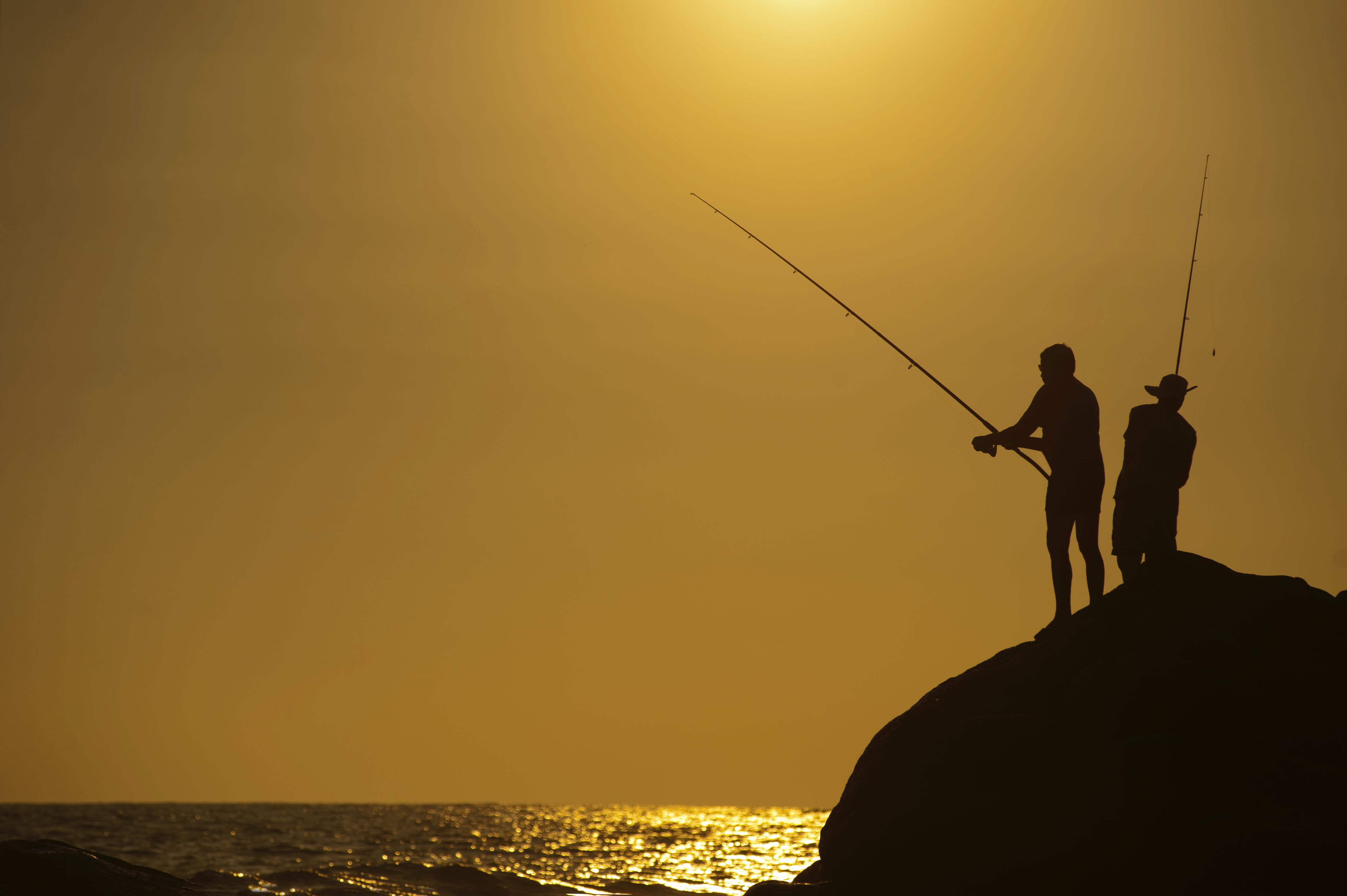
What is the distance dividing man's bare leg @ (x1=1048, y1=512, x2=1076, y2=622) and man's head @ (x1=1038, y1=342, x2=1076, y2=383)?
3.91 ft

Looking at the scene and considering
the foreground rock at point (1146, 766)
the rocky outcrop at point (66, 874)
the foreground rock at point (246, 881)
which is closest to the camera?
the foreground rock at point (1146, 766)

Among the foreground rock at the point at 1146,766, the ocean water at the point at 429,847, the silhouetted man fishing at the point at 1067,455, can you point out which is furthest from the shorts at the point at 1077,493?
the ocean water at the point at 429,847

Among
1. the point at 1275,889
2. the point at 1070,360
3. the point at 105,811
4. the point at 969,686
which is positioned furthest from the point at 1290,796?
the point at 105,811

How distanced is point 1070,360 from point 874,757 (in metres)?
3.94

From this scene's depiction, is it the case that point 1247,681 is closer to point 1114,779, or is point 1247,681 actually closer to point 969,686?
point 1114,779

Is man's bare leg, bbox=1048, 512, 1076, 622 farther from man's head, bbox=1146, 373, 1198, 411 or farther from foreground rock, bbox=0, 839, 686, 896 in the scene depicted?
foreground rock, bbox=0, 839, 686, 896

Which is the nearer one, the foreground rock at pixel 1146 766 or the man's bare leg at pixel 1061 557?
the foreground rock at pixel 1146 766

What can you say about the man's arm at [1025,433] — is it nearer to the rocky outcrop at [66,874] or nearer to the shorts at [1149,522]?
the shorts at [1149,522]

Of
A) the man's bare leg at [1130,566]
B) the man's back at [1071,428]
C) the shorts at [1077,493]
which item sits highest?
the man's back at [1071,428]

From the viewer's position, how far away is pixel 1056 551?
1087 centimetres

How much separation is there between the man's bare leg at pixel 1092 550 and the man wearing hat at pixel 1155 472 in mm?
330

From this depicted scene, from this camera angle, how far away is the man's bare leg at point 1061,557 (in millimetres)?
10781

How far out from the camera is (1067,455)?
10.6 meters

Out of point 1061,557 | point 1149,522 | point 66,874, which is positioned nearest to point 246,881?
point 66,874
